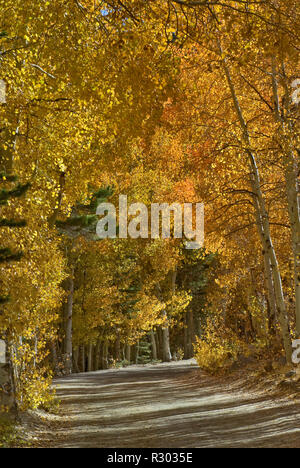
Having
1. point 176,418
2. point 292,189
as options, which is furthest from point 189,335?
point 176,418

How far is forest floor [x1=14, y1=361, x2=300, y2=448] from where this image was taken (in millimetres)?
6715

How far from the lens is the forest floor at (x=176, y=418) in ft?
22.0

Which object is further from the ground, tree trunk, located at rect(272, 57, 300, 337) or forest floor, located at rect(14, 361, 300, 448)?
tree trunk, located at rect(272, 57, 300, 337)

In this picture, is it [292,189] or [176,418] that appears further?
[292,189]

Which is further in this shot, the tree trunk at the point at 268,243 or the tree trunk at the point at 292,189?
the tree trunk at the point at 268,243

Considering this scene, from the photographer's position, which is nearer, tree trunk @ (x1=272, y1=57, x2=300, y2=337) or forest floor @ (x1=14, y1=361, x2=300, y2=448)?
forest floor @ (x1=14, y1=361, x2=300, y2=448)

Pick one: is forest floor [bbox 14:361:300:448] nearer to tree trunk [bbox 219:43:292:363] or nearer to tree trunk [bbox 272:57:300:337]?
tree trunk [bbox 219:43:292:363]

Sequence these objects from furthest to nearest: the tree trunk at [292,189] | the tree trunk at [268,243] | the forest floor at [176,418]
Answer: the tree trunk at [268,243], the tree trunk at [292,189], the forest floor at [176,418]

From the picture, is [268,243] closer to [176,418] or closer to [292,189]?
[292,189]

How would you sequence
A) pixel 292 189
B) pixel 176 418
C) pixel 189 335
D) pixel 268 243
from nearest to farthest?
pixel 176 418
pixel 292 189
pixel 268 243
pixel 189 335

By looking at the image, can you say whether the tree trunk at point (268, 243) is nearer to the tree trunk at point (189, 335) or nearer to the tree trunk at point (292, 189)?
the tree trunk at point (292, 189)

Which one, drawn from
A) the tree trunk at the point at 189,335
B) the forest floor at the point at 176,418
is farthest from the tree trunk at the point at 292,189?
the tree trunk at the point at 189,335

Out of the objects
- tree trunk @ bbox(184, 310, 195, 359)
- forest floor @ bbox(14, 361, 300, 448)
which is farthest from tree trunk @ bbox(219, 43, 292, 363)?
Answer: tree trunk @ bbox(184, 310, 195, 359)

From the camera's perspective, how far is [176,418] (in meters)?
8.64
